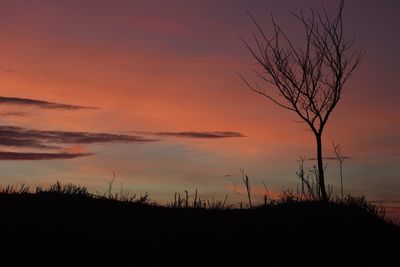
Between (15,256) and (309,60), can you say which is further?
(309,60)

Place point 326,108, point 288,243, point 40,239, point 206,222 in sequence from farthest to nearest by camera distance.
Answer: point 326,108 → point 206,222 → point 288,243 → point 40,239

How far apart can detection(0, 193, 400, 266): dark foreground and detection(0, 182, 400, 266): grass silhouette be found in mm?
20

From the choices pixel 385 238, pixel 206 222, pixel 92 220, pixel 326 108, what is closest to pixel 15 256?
pixel 92 220

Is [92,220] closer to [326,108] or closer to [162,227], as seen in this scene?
[162,227]

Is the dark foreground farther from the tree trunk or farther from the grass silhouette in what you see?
the tree trunk

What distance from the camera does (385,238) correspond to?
1543 cm

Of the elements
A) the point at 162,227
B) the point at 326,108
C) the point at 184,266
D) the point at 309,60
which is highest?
the point at 309,60

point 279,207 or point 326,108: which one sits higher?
point 326,108

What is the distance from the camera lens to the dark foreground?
39.2ft

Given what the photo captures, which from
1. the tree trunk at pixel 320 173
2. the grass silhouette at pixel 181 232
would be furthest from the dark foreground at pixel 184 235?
the tree trunk at pixel 320 173

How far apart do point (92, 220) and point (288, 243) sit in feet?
15.1

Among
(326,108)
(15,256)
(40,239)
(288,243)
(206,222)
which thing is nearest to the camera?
(15,256)

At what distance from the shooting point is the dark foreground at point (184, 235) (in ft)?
39.2

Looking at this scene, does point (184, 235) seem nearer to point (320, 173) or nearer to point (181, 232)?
point (181, 232)
